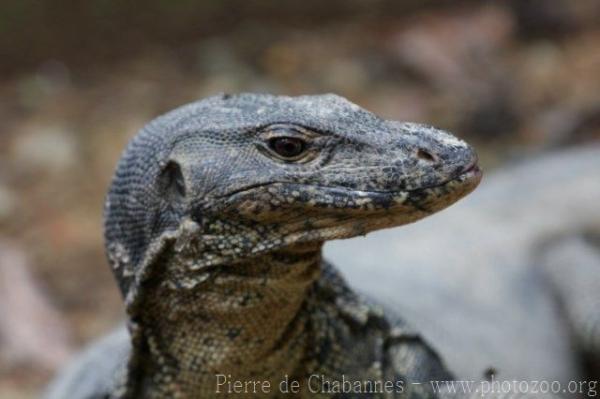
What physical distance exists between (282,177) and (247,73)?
287 inches

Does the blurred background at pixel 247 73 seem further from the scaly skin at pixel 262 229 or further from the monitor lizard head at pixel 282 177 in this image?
the monitor lizard head at pixel 282 177

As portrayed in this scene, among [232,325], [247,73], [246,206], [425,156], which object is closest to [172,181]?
[246,206]

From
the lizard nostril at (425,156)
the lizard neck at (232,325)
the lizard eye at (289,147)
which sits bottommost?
the lizard neck at (232,325)

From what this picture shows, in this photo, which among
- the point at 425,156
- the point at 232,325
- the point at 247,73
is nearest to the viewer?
the point at 425,156

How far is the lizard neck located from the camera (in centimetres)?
340

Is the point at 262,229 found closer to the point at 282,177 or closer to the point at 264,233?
the point at 264,233

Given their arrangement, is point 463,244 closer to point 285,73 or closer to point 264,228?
point 264,228

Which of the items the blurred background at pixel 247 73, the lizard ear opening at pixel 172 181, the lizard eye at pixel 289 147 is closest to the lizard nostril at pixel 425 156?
the lizard eye at pixel 289 147

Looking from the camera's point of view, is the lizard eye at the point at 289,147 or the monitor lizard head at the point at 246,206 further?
the lizard eye at the point at 289,147

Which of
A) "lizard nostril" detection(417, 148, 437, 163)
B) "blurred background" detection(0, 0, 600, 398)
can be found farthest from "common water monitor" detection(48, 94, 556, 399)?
"blurred background" detection(0, 0, 600, 398)

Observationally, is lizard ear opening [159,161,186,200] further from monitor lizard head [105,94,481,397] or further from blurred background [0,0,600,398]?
blurred background [0,0,600,398]

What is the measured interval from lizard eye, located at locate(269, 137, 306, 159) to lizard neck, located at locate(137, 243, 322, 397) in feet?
0.87

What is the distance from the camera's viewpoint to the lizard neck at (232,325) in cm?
340

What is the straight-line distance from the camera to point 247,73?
10.5 meters
